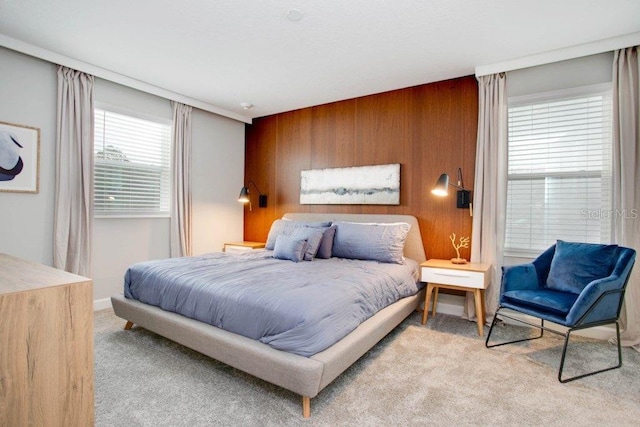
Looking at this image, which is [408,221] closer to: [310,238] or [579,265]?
[310,238]

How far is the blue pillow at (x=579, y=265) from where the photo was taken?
2508 millimetres

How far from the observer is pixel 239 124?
205 inches

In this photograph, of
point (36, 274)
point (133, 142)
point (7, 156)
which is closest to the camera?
point (36, 274)

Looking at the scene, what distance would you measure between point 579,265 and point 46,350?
10.9ft

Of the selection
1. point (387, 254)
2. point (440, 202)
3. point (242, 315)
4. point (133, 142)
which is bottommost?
point (242, 315)

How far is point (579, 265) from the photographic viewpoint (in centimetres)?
259

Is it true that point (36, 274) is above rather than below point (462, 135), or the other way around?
below

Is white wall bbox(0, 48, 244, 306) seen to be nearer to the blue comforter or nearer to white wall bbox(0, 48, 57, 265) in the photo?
white wall bbox(0, 48, 57, 265)

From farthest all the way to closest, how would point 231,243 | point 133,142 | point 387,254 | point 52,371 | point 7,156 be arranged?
point 231,243 → point 133,142 → point 387,254 → point 7,156 → point 52,371

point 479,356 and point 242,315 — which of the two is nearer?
point 242,315

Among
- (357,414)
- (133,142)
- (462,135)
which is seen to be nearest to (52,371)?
(357,414)

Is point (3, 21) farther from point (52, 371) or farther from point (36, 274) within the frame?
point (52, 371)

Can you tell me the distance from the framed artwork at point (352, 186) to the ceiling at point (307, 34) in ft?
3.42

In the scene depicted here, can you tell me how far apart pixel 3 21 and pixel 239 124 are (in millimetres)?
2876
